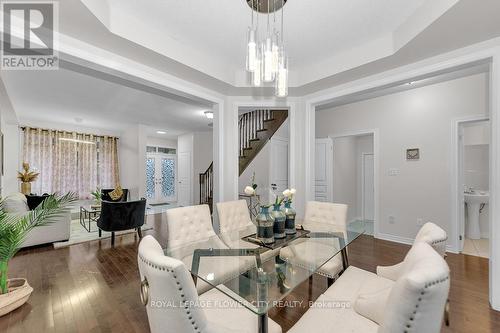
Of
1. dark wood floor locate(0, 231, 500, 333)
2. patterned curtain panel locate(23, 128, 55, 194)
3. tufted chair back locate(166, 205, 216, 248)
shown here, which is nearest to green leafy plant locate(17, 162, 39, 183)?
patterned curtain panel locate(23, 128, 55, 194)

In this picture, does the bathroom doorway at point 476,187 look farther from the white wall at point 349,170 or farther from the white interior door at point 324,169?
the white interior door at point 324,169

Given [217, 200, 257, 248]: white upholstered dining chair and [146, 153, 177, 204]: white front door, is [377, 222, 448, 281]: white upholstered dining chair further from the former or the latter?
[146, 153, 177, 204]: white front door

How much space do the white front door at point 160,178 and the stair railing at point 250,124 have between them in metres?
4.50

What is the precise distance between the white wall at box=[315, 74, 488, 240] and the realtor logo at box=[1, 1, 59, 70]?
14.9 ft

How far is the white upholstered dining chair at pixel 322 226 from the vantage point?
182 cm

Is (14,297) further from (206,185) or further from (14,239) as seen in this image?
(206,185)

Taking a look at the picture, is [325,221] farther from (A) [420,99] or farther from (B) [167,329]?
(A) [420,99]

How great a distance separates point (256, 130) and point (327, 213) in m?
3.19

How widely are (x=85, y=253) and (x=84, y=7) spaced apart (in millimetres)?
3388

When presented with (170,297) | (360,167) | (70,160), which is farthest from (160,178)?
(170,297)

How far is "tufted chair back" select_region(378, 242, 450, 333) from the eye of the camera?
2.37ft

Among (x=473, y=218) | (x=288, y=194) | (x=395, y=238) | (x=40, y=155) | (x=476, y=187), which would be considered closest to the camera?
(x=288, y=194)

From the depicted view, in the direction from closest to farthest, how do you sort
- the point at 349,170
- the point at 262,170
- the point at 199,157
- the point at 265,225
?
1. the point at 265,225
2. the point at 262,170
3. the point at 349,170
4. the point at 199,157

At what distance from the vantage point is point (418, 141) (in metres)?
3.76
